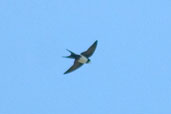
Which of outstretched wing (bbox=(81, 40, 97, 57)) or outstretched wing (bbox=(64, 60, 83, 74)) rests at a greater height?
outstretched wing (bbox=(81, 40, 97, 57))

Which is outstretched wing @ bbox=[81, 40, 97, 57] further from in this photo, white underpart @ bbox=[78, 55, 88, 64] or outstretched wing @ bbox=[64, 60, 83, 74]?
outstretched wing @ bbox=[64, 60, 83, 74]

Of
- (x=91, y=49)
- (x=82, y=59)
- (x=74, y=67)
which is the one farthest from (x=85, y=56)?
(x=74, y=67)

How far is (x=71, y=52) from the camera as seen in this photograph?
47.8m

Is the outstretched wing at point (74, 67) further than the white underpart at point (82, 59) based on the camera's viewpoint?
Yes

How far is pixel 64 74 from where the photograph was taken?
48.5 meters

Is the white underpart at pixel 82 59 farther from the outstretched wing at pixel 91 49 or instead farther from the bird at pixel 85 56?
the outstretched wing at pixel 91 49

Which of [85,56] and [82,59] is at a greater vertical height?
[85,56]

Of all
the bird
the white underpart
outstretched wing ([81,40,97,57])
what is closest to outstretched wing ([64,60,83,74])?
the bird

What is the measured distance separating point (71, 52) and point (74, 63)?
1314 mm

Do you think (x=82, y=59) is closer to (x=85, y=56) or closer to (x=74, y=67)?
(x=85, y=56)

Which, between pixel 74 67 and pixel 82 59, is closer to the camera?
pixel 82 59

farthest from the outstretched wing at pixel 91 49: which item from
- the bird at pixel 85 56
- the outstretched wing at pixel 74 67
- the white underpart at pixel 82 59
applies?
the outstretched wing at pixel 74 67

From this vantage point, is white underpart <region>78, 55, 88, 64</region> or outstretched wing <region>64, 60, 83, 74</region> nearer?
white underpart <region>78, 55, 88, 64</region>

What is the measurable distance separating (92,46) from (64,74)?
172 centimetres
